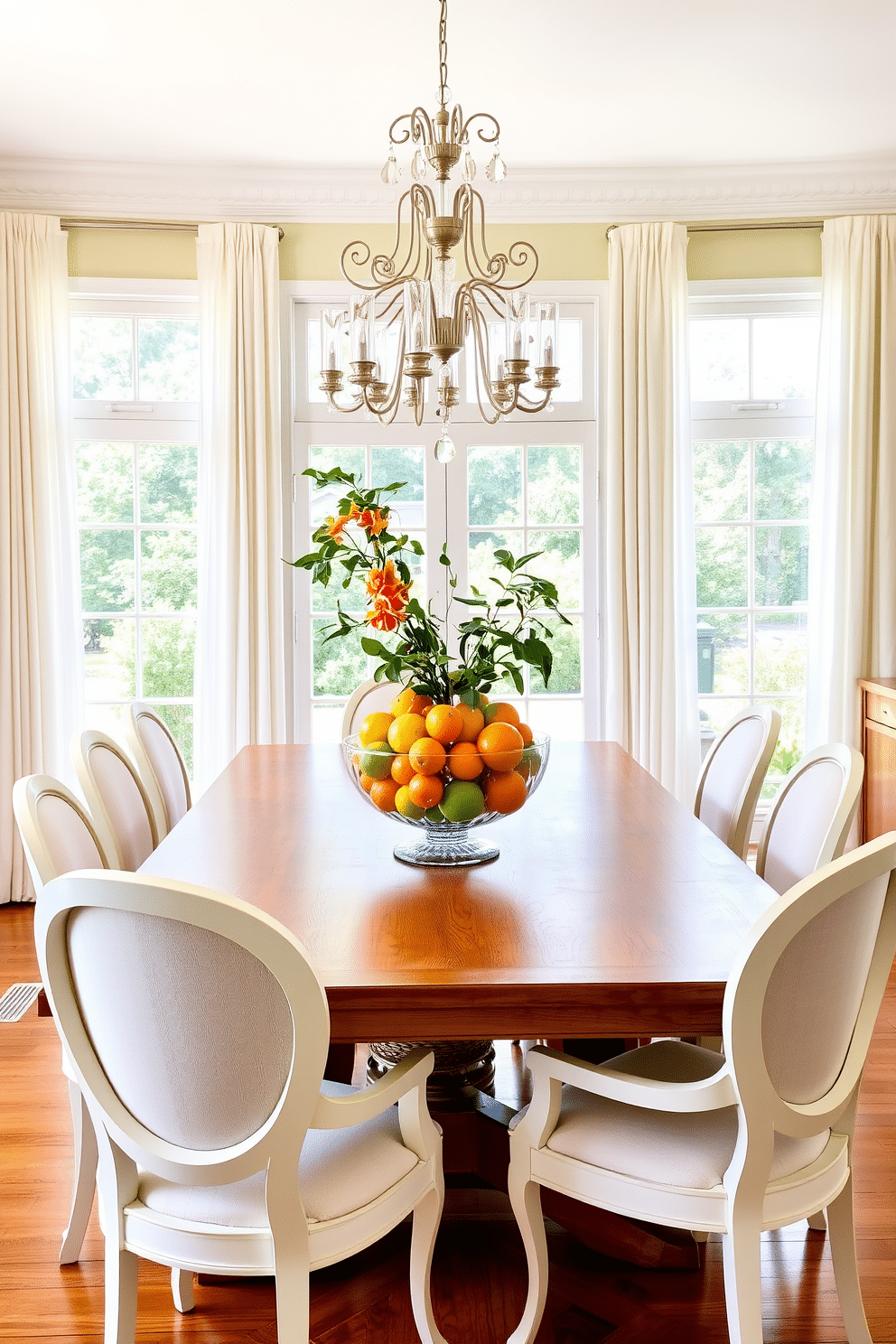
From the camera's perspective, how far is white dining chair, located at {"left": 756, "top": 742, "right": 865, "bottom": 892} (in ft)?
6.45

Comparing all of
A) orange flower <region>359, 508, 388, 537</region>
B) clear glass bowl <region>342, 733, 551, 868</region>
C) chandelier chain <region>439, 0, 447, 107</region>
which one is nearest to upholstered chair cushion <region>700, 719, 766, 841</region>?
clear glass bowl <region>342, 733, 551, 868</region>

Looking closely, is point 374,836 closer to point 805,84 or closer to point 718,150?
point 805,84

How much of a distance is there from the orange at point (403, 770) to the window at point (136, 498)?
9.57 feet

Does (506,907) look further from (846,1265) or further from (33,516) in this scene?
(33,516)

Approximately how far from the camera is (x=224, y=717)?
173 inches

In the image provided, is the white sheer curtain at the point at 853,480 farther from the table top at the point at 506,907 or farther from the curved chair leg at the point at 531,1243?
the curved chair leg at the point at 531,1243

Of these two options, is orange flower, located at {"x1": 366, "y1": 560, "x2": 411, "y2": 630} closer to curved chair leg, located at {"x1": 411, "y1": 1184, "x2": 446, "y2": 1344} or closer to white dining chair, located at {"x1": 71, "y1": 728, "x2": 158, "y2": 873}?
white dining chair, located at {"x1": 71, "y1": 728, "x2": 158, "y2": 873}

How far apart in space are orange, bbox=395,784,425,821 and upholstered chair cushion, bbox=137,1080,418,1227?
1.76 ft

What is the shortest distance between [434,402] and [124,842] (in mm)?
2601

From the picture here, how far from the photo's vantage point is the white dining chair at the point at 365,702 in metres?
3.51

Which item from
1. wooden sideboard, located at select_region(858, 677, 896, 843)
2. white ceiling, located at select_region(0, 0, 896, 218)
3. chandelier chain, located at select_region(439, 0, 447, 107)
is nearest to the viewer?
chandelier chain, located at select_region(439, 0, 447, 107)

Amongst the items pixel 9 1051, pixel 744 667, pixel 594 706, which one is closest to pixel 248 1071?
pixel 9 1051

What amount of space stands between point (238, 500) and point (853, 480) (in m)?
2.55

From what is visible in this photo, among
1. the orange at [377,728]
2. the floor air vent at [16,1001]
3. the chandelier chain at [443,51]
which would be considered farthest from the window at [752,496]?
the orange at [377,728]
